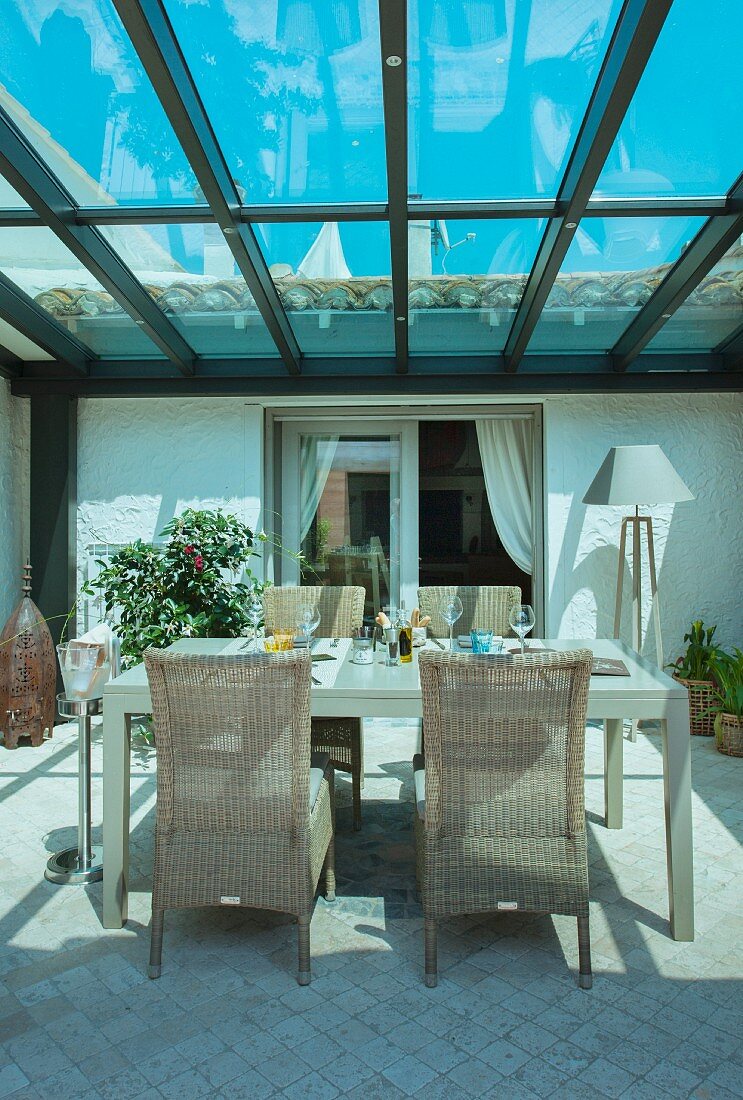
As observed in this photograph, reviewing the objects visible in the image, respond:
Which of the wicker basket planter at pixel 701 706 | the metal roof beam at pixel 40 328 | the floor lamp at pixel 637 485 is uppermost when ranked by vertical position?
the metal roof beam at pixel 40 328

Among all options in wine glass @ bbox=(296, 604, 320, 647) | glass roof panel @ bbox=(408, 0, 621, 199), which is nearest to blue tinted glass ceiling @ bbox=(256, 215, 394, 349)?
glass roof panel @ bbox=(408, 0, 621, 199)

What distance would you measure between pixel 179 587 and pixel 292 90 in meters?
2.64

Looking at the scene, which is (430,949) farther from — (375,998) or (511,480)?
(511,480)

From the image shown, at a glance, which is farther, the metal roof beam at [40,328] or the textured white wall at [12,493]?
the textured white wall at [12,493]

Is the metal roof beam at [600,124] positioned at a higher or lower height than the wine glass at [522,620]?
higher

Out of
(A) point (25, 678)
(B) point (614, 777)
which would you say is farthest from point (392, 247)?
(A) point (25, 678)

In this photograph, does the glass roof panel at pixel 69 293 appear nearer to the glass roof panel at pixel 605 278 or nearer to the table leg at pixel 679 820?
the glass roof panel at pixel 605 278

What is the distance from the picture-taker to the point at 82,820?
2910mm

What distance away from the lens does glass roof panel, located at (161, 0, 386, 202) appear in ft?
8.98

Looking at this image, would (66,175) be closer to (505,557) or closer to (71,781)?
(71,781)

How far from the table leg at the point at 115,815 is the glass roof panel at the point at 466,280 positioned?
2615mm

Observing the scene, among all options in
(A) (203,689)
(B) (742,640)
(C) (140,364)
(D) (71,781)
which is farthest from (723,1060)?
(C) (140,364)

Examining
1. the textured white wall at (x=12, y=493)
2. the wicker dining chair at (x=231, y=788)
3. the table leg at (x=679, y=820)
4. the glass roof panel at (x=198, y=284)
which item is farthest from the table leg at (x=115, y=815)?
the textured white wall at (x=12, y=493)

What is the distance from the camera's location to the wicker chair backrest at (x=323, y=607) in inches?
157
